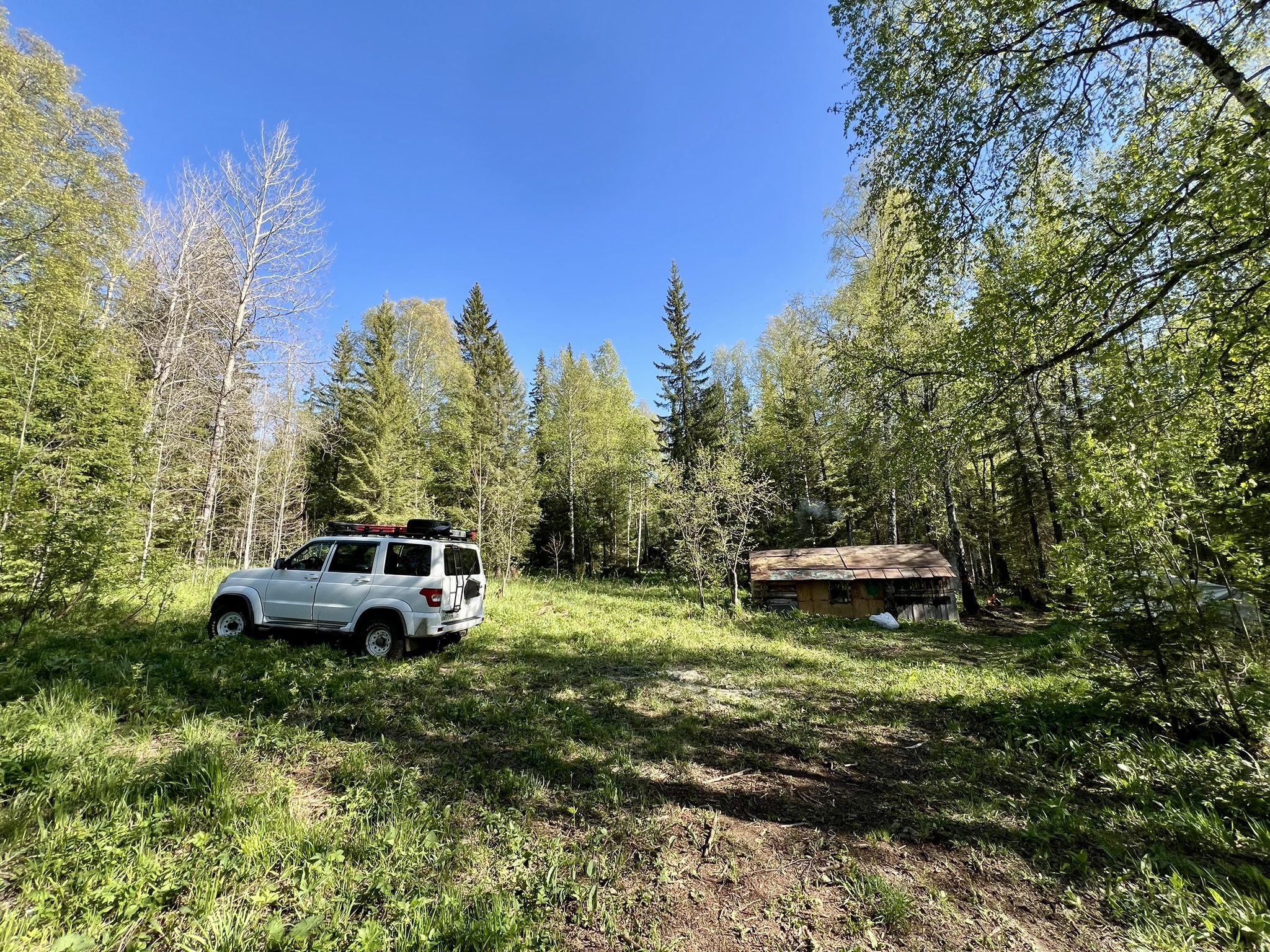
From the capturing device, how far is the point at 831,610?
16.8 metres

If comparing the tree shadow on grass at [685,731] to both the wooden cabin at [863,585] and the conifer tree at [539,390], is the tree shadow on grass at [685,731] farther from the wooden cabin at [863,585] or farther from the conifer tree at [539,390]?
the conifer tree at [539,390]

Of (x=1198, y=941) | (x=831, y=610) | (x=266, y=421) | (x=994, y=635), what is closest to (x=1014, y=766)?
(x=1198, y=941)

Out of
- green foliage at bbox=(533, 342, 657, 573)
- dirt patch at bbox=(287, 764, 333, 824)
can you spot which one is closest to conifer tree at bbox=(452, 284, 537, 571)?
green foliage at bbox=(533, 342, 657, 573)

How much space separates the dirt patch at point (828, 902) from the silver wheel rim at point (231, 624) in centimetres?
804

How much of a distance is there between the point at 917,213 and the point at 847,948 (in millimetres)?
7426

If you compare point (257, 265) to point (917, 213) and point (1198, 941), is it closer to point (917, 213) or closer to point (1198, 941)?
point (917, 213)

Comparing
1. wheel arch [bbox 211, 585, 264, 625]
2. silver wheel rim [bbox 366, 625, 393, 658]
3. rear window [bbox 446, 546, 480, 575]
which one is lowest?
silver wheel rim [bbox 366, 625, 393, 658]

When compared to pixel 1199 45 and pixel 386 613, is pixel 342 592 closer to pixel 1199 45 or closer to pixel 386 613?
pixel 386 613

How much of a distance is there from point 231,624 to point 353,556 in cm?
239

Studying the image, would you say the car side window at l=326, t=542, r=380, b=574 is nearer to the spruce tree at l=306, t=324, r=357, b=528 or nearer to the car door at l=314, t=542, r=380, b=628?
the car door at l=314, t=542, r=380, b=628

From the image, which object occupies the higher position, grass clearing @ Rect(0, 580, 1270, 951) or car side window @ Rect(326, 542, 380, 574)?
car side window @ Rect(326, 542, 380, 574)

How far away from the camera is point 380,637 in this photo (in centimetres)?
746

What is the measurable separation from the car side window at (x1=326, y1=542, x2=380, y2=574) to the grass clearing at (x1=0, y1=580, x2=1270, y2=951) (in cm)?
155

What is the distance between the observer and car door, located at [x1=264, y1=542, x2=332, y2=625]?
24.6ft
